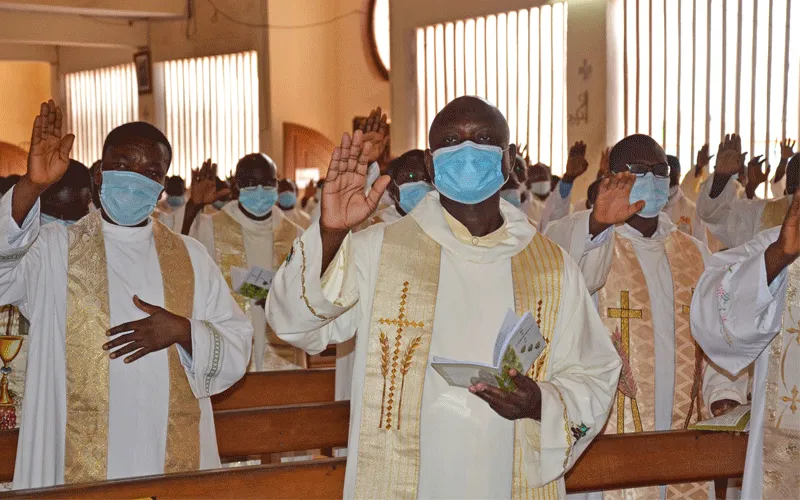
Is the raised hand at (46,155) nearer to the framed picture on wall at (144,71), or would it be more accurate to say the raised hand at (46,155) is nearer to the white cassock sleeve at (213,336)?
the white cassock sleeve at (213,336)

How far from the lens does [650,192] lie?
4.77m

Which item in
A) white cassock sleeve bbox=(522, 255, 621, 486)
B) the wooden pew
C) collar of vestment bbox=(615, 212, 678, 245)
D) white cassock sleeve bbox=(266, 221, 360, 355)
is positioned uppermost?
collar of vestment bbox=(615, 212, 678, 245)

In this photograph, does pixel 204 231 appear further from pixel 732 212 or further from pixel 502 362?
pixel 502 362

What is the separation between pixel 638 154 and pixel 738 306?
1338mm

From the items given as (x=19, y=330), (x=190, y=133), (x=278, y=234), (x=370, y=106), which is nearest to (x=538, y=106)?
(x=370, y=106)

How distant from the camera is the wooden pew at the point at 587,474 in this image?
11.1 feet

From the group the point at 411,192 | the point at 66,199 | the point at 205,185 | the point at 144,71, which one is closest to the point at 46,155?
the point at 66,199

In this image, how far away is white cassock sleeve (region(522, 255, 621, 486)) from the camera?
9.55 ft

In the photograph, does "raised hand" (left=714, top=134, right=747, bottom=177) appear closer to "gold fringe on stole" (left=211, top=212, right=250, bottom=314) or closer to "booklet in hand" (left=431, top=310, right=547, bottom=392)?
"gold fringe on stole" (left=211, top=212, right=250, bottom=314)

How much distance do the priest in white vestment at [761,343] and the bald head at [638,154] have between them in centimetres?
98

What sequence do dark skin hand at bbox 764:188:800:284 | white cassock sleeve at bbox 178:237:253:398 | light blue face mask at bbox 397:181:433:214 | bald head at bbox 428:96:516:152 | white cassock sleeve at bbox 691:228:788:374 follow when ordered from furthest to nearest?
light blue face mask at bbox 397:181:433:214
white cassock sleeve at bbox 178:237:253:398
white cassock sleeve at bbox 691:228:788:374
dark skin hand at bbox 764:188:800:284
bald head at bbox 428:96:516:152

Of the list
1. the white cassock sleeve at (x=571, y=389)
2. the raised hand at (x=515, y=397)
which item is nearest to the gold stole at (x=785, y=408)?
the white cassock sleeve at (x=571, y=389)

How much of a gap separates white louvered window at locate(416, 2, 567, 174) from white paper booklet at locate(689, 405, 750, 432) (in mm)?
10744

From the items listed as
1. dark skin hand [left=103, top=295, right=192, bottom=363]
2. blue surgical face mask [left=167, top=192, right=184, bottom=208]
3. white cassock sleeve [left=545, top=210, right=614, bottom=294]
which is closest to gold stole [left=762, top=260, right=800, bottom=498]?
white cassock sleeve [left=545, top=210, right=614, bottom=294]
